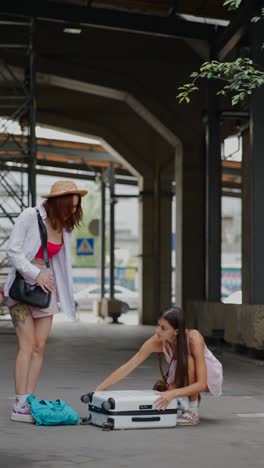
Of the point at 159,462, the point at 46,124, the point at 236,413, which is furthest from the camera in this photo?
the point at 46,124

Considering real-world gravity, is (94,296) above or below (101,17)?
below

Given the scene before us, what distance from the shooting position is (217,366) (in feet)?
29.2

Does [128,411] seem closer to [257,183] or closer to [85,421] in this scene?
[85,421]

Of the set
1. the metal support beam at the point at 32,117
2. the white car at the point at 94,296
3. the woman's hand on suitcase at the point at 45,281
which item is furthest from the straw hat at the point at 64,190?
the white car at the point at 94,296

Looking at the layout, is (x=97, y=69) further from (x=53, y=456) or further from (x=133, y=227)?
(x=133, y=227)

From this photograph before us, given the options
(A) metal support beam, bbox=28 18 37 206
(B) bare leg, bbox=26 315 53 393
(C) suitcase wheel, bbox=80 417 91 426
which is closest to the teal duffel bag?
(C) suitcase wheel, bbox=80 417 91 426

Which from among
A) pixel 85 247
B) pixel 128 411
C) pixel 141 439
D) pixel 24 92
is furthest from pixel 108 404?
pixel 85 247

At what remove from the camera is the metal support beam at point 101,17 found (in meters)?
22.6

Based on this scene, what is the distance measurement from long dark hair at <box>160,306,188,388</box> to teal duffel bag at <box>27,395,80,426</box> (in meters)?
0.83

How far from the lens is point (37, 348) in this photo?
8859mm

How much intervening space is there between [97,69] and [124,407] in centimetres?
2079

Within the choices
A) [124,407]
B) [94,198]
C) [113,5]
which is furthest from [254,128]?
[94,198]

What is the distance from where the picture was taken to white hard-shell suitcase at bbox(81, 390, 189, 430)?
26.7 feet

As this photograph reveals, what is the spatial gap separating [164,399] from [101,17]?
1548 centimetres
